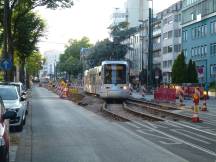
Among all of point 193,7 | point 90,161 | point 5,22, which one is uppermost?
point 193,7

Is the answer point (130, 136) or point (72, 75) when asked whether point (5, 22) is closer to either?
point (130, 136)

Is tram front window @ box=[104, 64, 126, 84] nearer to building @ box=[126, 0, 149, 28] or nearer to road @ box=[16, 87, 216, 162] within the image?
road @ box=[16, 87, 216, 162]

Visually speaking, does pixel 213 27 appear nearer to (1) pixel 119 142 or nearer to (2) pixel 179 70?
(2) pixel 179 70

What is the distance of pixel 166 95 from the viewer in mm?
45844

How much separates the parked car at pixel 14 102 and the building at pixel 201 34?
205 feet

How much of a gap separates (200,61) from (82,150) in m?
76.4

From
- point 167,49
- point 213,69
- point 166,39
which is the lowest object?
point 213,69

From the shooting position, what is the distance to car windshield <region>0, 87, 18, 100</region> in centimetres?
2030

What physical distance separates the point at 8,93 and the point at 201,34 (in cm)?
7116

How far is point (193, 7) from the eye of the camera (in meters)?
92.9

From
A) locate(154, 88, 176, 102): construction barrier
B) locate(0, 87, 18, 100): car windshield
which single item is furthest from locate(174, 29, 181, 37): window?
locate(0, 87, 18, 100): car windshield

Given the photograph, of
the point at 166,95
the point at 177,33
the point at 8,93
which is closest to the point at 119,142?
the point at 8,93

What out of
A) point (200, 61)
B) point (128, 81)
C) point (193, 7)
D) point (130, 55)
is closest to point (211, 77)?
point (200, 61)

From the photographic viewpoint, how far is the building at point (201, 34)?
275 feet
